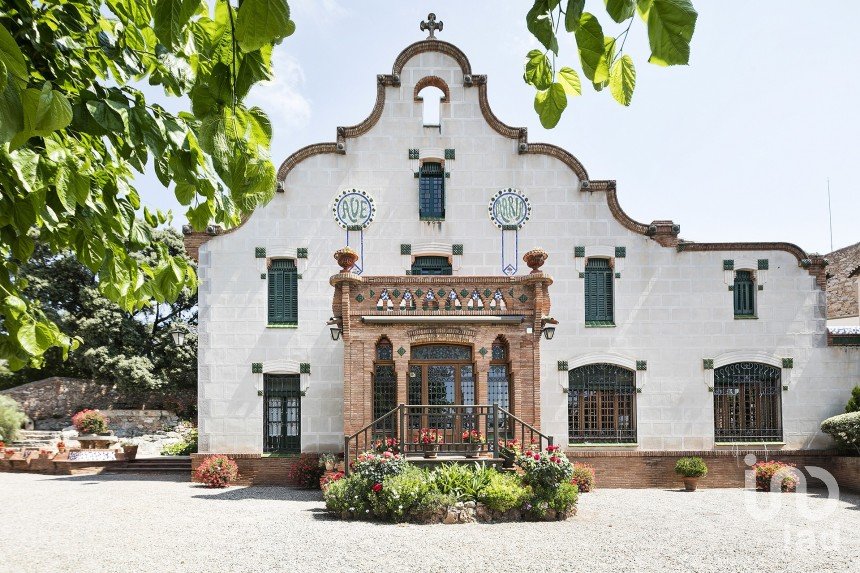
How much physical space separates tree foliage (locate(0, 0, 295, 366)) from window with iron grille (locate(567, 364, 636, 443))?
46.5 feet

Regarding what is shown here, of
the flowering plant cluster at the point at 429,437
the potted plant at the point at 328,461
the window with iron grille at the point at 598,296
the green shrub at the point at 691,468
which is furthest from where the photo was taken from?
the window with iron grille at the point at 598,296

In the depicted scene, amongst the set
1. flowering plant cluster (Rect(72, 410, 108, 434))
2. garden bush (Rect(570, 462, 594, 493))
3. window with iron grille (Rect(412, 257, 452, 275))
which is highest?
window with iron grille (Rect(412, 257, 452, 275))

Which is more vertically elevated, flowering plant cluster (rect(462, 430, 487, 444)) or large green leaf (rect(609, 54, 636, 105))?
large green leaf (rect(609, 54, 636, 105))

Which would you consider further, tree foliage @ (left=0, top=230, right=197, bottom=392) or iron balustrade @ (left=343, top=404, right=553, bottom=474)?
tree foliage @ (left=0, top=230, right=197, bottom=392)

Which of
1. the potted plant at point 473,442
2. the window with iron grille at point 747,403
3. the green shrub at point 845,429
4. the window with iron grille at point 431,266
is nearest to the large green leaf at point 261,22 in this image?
the potted plant at point 473,442

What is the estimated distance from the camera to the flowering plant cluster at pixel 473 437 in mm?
14037

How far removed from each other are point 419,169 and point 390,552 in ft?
36.5

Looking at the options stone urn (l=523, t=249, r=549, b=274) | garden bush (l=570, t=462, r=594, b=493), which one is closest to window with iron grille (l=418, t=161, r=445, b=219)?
stone urn (l=523, t=249, r=549, b=274)

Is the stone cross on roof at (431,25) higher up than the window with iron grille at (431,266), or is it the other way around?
the stone cross on roof at (431,25)

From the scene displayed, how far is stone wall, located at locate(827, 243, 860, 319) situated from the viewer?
22969 mm

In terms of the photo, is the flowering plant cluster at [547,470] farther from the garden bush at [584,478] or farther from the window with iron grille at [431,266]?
the window with iron grille at [431,266]

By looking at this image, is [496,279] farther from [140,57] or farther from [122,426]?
[122,426]

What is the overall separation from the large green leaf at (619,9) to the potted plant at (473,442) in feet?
41.0

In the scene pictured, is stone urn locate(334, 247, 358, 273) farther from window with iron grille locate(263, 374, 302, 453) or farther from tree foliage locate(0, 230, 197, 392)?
tree foliage locate(0, 230, 197, 392)
